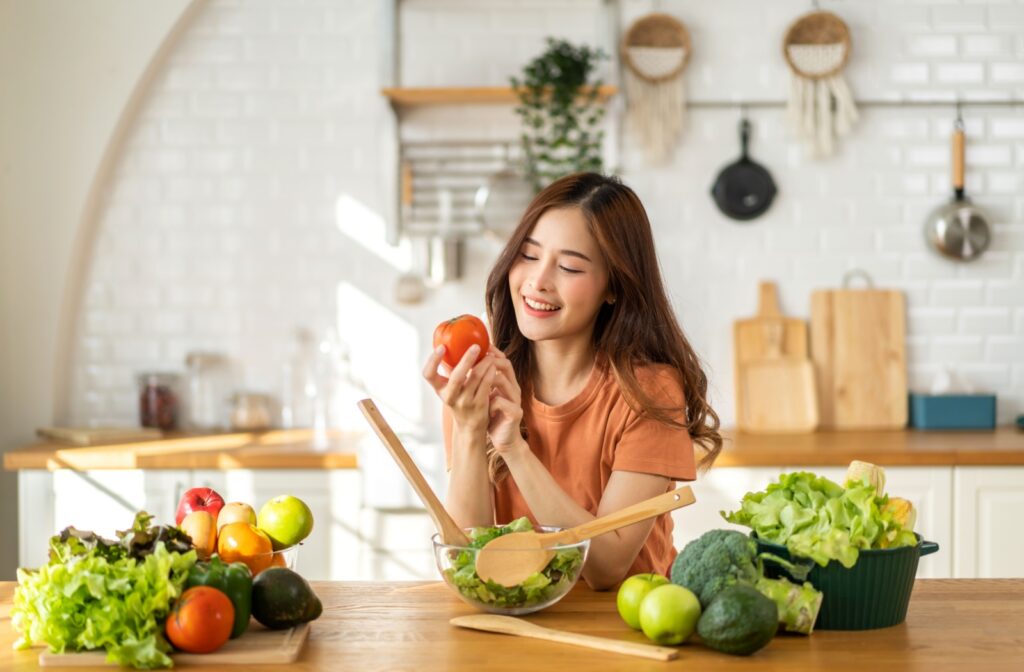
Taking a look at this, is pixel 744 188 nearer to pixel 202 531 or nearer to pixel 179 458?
pixel 179 458

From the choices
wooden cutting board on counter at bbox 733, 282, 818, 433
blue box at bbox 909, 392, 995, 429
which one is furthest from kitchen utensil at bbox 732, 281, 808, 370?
blue box at bbox 909, 392, 995, 429

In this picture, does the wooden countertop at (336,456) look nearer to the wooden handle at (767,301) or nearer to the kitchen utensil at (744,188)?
the wooden handle at (767,301)

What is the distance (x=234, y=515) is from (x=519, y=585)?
0.47m

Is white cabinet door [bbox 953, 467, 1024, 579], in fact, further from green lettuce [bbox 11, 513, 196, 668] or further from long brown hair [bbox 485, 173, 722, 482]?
green lettuce [bbox 11, 513, 196, 668]

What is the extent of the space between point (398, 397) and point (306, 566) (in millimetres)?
824

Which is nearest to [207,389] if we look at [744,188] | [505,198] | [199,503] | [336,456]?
[336,456]

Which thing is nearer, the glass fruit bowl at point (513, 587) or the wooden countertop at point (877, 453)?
the glass fruit bowl at point (513, 587)

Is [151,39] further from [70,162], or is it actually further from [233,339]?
[233,339]

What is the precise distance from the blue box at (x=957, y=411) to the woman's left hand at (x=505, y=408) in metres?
2.55

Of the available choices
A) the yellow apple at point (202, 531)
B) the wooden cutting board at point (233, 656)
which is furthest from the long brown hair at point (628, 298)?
the wooden cutting board at point (233, 656)

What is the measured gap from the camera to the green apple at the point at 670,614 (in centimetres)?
162

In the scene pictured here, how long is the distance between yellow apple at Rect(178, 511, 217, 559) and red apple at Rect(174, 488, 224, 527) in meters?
0.05

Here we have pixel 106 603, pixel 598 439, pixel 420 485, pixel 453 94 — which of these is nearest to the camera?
pixel 106 603

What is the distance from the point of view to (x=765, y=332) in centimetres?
427
